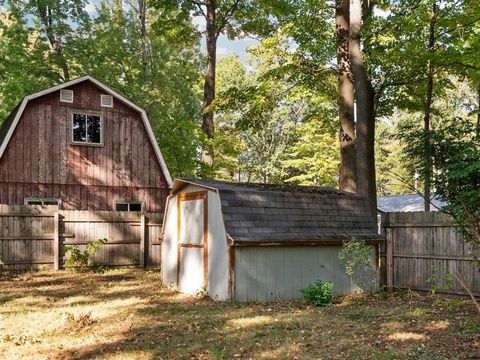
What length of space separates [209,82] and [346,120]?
31.0ft

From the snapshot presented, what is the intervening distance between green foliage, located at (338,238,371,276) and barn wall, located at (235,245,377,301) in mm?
209

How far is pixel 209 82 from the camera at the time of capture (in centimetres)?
2403

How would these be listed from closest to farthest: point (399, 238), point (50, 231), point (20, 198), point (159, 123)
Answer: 1. point (399, 238)
2. point (50, 231)
3. point (20, 198)
4. point (159, 123)

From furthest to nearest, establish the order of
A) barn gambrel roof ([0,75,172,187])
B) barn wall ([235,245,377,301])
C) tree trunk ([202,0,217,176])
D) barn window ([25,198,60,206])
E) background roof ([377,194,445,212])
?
background roof ([377,194,445,212]), tree trunk ([202,0,217,176]), barn window ([25,198,60,206]), barn gambrel roof ([0,75,172,187]), barn wall ([235,245,377,301])

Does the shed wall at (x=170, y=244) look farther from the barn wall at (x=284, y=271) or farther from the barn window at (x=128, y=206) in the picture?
the barn window at (x=128, y=206)

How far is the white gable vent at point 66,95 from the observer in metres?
19.4

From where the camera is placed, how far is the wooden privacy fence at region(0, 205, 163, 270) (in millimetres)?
16047

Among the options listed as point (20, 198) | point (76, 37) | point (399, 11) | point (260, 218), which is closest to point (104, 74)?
point (76, 37)

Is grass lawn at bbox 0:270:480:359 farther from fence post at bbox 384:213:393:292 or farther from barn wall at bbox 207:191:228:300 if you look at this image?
fence post at bbox 384:213:393:292

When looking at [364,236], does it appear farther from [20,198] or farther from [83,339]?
[20,198]

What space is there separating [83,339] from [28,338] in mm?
898

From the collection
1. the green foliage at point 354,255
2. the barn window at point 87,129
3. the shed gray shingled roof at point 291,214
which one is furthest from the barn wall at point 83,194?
the green foliage at point 354,255

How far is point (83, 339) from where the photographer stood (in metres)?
8.04

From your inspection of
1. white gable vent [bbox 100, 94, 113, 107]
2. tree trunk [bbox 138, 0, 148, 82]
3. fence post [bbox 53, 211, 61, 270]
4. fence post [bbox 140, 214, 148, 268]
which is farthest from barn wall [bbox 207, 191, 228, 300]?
tree trunk [bbox 138, 0, 148, 82]
